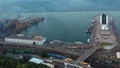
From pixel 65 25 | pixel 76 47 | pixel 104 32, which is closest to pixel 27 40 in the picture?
pixel 76 47

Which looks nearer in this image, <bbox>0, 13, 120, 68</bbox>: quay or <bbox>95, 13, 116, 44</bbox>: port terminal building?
<bbox>0, 13, 120, 68</bbox>: quay

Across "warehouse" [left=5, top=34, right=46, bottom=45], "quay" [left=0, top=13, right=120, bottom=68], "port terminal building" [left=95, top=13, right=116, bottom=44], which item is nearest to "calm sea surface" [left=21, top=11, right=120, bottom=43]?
"port terminal building" [left=95, top=13, right=116, bottom=44]

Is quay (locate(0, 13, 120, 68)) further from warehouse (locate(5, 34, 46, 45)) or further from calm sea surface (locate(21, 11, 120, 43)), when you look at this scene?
calm sea surface (locate(21, 11, 120, 43))

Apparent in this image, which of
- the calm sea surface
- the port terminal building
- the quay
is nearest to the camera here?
the quay

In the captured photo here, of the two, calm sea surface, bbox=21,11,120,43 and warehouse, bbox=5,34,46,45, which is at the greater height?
calm sea surface, bbox=21,11,120,43

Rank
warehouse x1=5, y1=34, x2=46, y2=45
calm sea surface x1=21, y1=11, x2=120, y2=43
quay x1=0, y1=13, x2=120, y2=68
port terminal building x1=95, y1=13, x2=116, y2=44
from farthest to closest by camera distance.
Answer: calm sea surface x1=21, y1=11, x2=120, y2=43
port terminal building x1=95, y1=13, x2=116, y2=44
warehouse x1=5, y1=34, x2=46, y2=45
quay x1=0, y1=13, x2=120, y2=68

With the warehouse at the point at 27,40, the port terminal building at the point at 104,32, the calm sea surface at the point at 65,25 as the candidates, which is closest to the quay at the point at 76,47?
the port terminal building at the point at 104,32

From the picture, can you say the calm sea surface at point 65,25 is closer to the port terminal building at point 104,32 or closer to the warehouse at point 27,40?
the port terminal building at point 104,32

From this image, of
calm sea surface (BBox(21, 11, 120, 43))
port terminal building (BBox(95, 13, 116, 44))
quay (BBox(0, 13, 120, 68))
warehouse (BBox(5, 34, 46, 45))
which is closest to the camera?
quay (BBox(0, 13, 120, 68))

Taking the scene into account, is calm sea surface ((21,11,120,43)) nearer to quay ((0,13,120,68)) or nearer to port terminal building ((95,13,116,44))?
port terminal building ((95,13,116,44))

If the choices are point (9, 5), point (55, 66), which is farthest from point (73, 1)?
point (55, 66)

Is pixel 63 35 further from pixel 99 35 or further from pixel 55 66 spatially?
pixel 55 66
